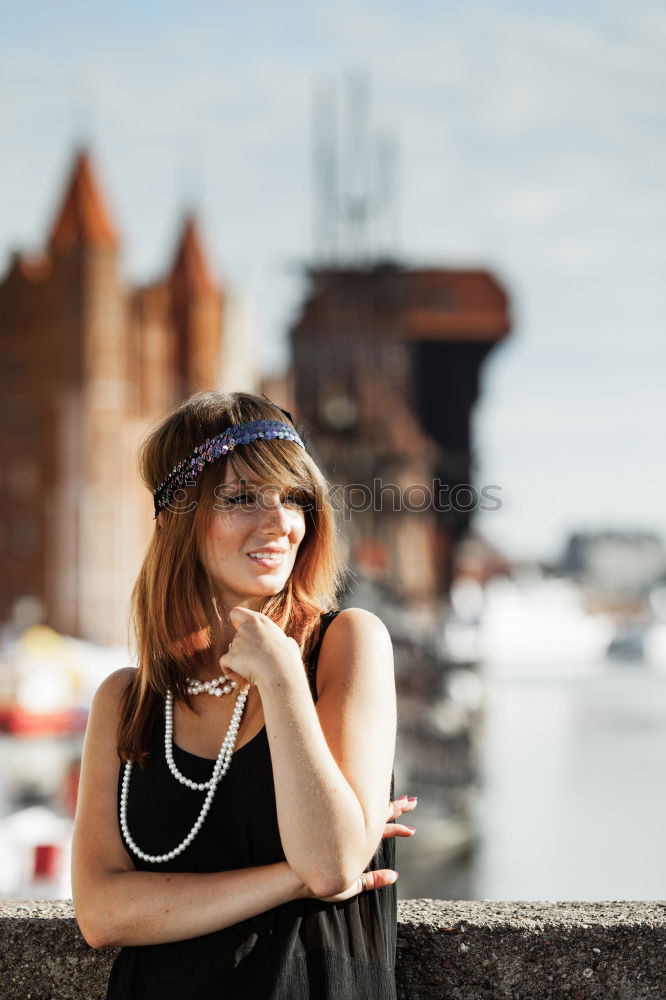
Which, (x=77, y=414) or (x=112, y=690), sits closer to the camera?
(x=112, y=690)

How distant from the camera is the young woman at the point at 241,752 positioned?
5.04 ft

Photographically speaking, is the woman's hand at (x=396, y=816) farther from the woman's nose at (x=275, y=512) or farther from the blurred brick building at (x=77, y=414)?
the blurred brick building at (x=77, y=414)

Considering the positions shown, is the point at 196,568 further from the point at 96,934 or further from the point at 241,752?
the point at 96,934

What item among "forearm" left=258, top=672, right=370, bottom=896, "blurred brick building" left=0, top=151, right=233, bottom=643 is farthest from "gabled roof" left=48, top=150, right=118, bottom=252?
"forearm" left=258, top=672, right=370, bottom=896

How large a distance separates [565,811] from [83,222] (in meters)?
22.2

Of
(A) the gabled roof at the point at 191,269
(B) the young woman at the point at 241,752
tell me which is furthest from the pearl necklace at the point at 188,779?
(A) the gabled roof at the point at 191,269

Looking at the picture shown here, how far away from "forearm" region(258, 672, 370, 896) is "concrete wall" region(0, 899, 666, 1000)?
51 cm

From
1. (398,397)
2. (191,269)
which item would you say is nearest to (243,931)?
(191,269)

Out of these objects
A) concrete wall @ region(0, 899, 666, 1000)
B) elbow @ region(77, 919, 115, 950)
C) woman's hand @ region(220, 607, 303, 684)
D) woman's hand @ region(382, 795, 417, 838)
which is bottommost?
concrete wall @ region(0, 899, 666, 1000)

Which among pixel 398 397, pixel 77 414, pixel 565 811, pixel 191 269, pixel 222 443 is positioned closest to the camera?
pixel 222 443

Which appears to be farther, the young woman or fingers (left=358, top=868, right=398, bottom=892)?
fingers (left=358, top=868, right=398, bottom=892)

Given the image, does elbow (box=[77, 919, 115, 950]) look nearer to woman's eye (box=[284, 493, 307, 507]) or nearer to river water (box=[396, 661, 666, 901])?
woman's eye (box=[284, 493, 307, 507])

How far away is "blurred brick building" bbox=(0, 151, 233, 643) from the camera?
3519 cm

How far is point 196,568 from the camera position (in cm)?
175
